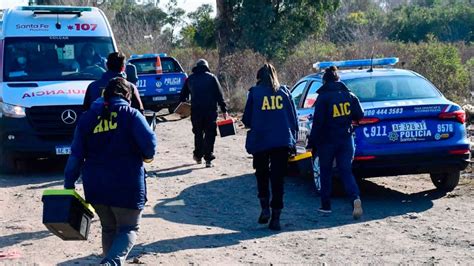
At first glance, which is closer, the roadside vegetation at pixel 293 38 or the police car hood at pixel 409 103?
the police car hood at pixel 409 103

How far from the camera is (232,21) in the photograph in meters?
31.5

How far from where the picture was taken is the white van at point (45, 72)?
1205cm

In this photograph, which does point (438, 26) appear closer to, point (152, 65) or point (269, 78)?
point (152, 65)

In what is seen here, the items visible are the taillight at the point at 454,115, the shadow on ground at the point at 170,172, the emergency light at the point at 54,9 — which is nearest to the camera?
the taillight at the point at 454,115

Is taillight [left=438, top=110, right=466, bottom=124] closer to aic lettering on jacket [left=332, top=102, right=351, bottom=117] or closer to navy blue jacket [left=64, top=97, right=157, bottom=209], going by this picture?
aic lettering on jacket [left=332, top=102, right=351, bottom=117]

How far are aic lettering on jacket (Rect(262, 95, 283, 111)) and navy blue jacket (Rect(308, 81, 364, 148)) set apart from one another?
2.72 ft

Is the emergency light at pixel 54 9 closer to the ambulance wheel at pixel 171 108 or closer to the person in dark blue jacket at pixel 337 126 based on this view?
the person in dark blue jacket at pixel 337 126

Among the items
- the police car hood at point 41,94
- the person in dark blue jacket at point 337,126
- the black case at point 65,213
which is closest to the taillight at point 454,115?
the person in dark blue jacket at point 337,126

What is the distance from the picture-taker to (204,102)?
13047 mm

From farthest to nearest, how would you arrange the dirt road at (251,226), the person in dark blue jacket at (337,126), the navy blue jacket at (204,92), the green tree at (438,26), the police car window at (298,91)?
1. the green tree at (438,26)
2. the navy blue jacket at (204,92)
3. the police car window at (298,91)
4. the person in dark blue jacket at (337,126)
5. the dirt road at (251,226)

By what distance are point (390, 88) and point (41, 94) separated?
5242mm

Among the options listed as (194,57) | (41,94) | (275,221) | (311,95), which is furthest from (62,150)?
(194,57)

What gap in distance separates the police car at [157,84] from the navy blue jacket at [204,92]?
9.15m

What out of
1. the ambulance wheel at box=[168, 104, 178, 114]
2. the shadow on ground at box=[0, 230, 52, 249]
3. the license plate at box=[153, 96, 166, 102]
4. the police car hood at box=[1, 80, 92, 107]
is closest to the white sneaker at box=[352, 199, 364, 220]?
the shadow on ground at box=[0, 230, 52, 249]
